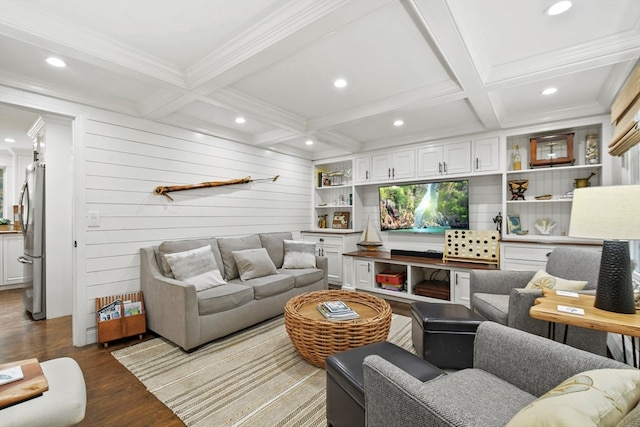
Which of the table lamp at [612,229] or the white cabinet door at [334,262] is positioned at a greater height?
the table lamp at [612,229]

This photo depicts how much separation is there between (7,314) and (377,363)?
190 inches

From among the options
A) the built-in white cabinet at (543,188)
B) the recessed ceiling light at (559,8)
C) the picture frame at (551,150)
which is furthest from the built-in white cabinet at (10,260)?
the picture frame at (551,150)

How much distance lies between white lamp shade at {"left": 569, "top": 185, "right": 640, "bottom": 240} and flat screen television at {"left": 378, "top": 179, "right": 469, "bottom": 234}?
8.13 ft

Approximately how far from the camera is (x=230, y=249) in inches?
147

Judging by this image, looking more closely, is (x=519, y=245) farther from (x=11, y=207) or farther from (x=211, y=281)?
(x=11, y=207)

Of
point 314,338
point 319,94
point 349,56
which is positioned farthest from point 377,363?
point 319,94

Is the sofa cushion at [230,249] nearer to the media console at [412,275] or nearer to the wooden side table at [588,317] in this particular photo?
the media console at [412,275]

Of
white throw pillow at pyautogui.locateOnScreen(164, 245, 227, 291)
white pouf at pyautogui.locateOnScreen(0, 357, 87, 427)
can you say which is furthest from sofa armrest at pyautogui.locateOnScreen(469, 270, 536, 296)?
white pouf at pyautogui.locateOnScreen(0, 357, 87, 427)

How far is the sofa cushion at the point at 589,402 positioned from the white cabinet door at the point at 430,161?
11.8ft

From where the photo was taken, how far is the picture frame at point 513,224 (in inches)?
149

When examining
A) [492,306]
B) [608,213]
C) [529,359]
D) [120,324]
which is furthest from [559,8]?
[120,324]

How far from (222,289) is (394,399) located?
234cm

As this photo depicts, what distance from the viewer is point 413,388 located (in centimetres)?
100

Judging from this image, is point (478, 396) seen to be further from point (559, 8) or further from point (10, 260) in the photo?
point (10, 260)
